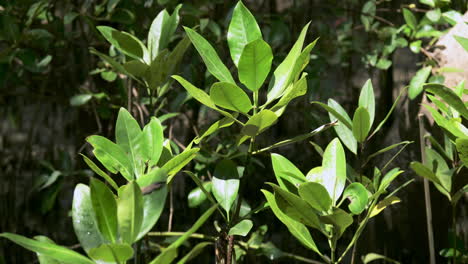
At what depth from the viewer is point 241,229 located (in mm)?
530

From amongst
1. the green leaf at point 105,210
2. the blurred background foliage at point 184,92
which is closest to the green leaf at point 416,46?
the blurred background foliage at point 184,92

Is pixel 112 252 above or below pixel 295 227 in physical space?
above

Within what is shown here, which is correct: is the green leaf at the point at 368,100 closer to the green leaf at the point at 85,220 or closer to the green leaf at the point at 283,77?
the green leaf at the point at 283,77

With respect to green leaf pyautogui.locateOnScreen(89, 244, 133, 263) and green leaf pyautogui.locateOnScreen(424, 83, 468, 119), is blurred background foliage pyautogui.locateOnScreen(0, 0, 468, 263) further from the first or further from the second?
green leaf pyautogui.locateOnScreen(89, 244, 133, 263)

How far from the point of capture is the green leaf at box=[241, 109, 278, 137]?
1.56 feet

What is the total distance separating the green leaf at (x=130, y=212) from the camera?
37 cm

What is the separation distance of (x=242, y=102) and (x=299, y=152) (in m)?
0.70

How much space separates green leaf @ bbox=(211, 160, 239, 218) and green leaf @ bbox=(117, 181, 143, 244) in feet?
0.71

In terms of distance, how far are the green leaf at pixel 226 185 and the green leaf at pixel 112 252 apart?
23cm

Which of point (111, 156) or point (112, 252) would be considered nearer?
point (112, 252)

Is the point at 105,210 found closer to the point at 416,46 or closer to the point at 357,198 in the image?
the point at 357,198

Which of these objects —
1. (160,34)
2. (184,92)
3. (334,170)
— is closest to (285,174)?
(334,170)

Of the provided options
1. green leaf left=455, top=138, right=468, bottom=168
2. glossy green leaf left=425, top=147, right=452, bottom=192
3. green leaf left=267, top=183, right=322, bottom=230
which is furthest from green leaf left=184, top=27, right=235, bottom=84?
glossy green leaf left=425, top=147, right=452, bottom=192

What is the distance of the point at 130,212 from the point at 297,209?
0.17 m
